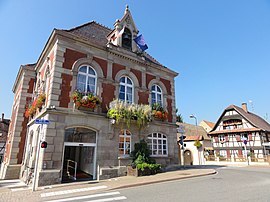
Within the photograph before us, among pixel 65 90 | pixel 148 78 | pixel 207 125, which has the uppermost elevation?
pixel 207 125

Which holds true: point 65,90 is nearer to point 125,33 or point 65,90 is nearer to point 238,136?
point 125,33

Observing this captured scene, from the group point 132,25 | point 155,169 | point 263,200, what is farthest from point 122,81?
point 263,200

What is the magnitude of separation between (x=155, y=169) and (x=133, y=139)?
2431 mm

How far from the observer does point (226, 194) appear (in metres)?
6.95

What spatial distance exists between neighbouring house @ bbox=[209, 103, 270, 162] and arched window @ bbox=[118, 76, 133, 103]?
23.3 metres

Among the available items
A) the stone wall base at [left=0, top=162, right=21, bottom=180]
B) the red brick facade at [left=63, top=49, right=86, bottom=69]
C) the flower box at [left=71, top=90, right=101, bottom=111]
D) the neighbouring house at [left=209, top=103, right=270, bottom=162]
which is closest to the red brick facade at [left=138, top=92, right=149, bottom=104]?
the flower box at [left=71, top=90, right=101, bottom=111]

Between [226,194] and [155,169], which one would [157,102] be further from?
[226,194]

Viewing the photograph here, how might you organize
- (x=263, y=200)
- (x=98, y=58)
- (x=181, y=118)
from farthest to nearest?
(x=181, y=118)
(x=98, y=58)
(x=263, y=200)

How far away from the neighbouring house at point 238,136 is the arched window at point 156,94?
66.9ft

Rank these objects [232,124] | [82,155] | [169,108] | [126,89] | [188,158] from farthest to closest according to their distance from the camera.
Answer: [232,124] → [188,158] → [169,108] → [82,155] → [126,89]

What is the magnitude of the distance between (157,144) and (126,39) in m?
8.69

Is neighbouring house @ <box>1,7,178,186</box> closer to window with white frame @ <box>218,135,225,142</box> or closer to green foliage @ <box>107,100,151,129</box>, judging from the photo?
green foliage @ <box>107,100,151,129</box>

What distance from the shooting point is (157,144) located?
14867mm

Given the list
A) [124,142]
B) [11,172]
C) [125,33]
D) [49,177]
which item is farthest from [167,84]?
[11,172]
